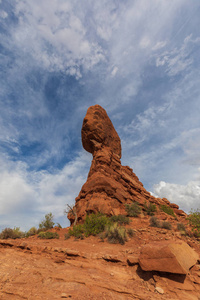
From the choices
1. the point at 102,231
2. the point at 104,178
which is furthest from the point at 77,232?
the point at 104,178

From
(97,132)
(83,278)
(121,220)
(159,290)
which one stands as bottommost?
(159,290)

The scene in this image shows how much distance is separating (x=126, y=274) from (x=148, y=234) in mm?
5968

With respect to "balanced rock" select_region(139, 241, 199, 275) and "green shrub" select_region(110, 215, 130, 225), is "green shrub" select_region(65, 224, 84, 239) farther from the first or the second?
"balanced rock" select_region(139, 241, 199, 275)

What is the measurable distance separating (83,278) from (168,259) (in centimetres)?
301

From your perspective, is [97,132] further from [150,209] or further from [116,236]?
[116,236]

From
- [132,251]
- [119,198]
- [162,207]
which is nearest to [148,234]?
[132,251]

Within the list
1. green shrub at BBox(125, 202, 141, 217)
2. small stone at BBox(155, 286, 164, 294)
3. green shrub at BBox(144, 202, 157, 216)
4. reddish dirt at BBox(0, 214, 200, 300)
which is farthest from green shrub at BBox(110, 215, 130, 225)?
small stone at BBox(155, 286, 164, 294)

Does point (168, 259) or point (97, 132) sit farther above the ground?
point (97, 132)

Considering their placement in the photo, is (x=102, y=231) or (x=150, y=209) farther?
(x=150, y=209)

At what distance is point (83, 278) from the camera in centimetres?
513

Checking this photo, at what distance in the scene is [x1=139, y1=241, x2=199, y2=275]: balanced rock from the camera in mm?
4930

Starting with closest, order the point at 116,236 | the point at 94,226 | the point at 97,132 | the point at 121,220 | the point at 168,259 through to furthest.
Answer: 1. the point at 168,259
2. the point at 116,236
3. the point at 94,226
4. the point at 121,220
5. the point at 97,132

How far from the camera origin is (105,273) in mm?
5754

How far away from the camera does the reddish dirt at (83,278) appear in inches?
172
